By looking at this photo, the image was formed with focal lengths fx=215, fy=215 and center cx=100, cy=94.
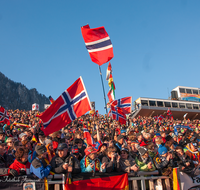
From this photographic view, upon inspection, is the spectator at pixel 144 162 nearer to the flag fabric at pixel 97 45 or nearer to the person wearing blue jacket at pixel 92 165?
the person wearing blue jacket at pixel 92 165

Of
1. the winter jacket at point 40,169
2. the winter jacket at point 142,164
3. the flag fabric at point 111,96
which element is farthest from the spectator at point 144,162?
the flag fabric at point 111,96

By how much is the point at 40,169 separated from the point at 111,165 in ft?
5.16

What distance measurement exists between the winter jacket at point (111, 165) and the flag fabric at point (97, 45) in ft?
21.0

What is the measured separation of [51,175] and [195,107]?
174ft

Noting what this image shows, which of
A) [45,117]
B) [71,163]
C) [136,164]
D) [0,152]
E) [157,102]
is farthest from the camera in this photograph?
[157,102]

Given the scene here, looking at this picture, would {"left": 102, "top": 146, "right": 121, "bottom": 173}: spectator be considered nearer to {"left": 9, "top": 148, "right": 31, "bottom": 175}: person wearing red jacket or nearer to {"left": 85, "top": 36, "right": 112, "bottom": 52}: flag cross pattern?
{"left": 9, "top": 148, "right": 31, "bottom": 175}: person wearing red jacket

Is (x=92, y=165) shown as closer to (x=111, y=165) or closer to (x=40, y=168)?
(x=111, y=165)

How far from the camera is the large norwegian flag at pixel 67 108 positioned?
7.05 m

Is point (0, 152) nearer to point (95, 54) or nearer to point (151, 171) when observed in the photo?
point (151, 171)

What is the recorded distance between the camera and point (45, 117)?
22.9ft

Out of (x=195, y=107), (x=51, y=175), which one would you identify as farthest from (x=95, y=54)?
(x=195, y=107)

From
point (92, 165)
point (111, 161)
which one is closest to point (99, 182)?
point (92, 165)

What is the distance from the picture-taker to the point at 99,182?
4.67 m

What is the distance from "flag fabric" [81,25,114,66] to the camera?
10.7 metres
